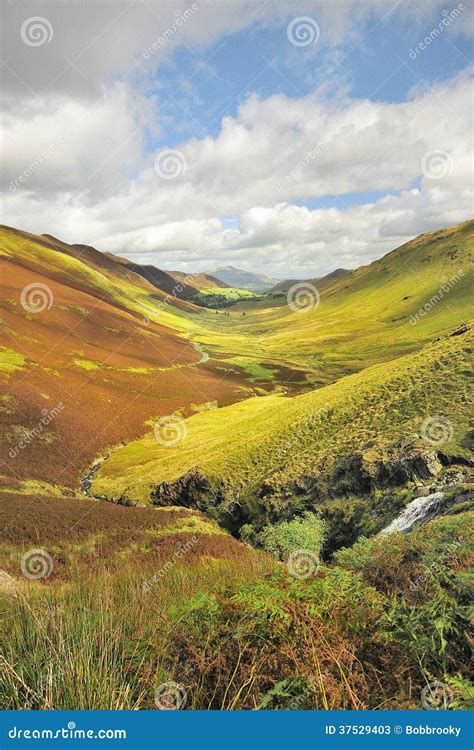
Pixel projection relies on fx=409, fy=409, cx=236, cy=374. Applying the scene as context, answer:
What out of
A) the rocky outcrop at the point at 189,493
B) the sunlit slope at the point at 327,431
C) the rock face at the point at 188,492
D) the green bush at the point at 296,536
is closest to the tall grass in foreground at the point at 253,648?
the green bush at the point at 296,536

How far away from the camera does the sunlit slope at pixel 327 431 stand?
2814 cm

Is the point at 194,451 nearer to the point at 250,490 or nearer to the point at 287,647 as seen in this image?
the point at 250,490

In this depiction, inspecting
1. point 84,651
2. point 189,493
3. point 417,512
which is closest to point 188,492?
point 189,493

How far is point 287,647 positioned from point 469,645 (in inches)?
90.3

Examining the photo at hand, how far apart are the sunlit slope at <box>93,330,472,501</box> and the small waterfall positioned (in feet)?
14.3

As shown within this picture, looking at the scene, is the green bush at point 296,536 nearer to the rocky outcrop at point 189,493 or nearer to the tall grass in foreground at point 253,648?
the rocky outcrop at point 189,493

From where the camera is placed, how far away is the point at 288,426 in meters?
40.8

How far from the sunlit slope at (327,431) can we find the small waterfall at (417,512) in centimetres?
434

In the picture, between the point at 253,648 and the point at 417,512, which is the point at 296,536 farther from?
the point at 253,648

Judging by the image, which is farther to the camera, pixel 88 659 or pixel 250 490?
pixel 250 490

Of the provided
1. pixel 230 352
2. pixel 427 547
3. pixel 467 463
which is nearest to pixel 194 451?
pixel 467 463

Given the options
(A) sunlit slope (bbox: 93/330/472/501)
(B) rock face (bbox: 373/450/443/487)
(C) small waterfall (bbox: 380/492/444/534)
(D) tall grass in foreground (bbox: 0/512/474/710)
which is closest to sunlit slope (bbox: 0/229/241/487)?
(A) sunlit slope (bbox: 93/330/472/501)

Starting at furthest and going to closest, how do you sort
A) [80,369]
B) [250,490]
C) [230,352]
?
[230,352]
[80,369]
[250,490]

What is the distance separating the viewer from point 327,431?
115 feet
